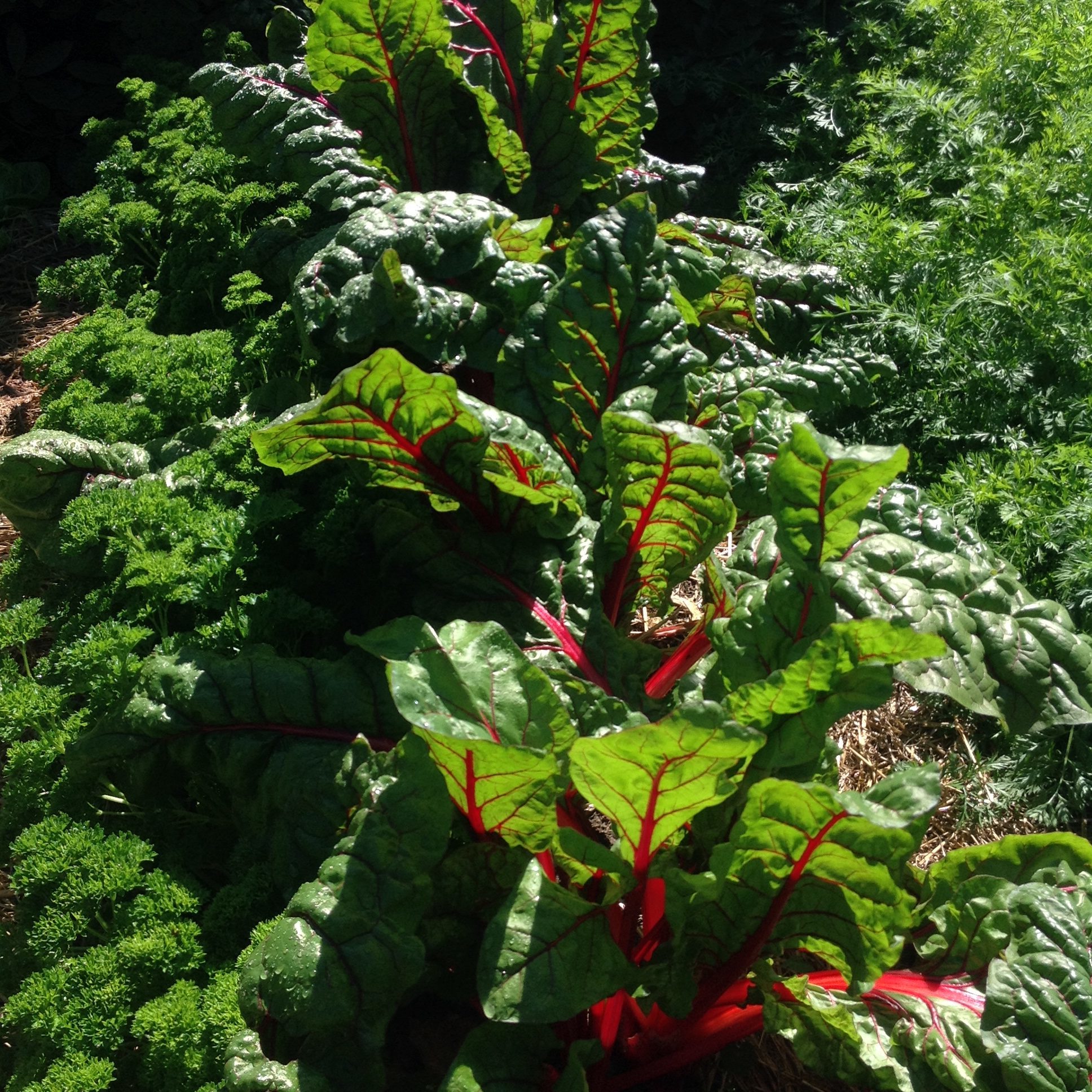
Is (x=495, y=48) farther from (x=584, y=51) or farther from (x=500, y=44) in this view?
(x=584, y=51)

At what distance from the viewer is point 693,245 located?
2.90 metres

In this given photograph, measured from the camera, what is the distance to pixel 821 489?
5.37 feet

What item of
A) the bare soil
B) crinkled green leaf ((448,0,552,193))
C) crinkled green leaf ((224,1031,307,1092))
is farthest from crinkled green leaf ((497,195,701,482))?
the bare soil

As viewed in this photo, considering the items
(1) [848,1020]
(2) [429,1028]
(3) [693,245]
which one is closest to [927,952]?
(1) [848,1020]

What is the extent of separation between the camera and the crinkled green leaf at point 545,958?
1.47 metres

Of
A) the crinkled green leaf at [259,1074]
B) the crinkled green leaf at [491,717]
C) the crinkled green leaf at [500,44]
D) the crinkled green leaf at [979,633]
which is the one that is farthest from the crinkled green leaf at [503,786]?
the crinkled green leaf at [500,44]

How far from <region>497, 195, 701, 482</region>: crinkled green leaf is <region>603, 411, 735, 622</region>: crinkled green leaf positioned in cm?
25

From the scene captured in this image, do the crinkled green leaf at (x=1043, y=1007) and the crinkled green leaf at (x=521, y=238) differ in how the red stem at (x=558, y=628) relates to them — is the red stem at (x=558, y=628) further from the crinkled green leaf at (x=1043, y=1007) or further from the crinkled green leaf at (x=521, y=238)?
the crinkled green leaf at (x=1043, y=1007)

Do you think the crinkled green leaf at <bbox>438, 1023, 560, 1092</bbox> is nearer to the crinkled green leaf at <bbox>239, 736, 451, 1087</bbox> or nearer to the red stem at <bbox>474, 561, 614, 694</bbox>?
the crinkled green leaf at <bbox>239, 736, 451, 1087</bbox>

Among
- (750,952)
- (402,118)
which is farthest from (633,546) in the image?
(402,118)

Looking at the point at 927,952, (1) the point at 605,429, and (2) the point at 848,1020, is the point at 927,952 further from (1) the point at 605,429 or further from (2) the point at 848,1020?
(1) the point at 605,429

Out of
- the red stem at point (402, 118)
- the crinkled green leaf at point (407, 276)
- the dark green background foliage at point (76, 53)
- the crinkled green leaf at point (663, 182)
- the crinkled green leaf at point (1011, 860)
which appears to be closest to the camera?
the crinkled green leaf at point (1011, 860)

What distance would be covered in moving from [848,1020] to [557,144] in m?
2.23

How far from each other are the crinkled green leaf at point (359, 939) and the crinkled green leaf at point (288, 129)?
159cm
